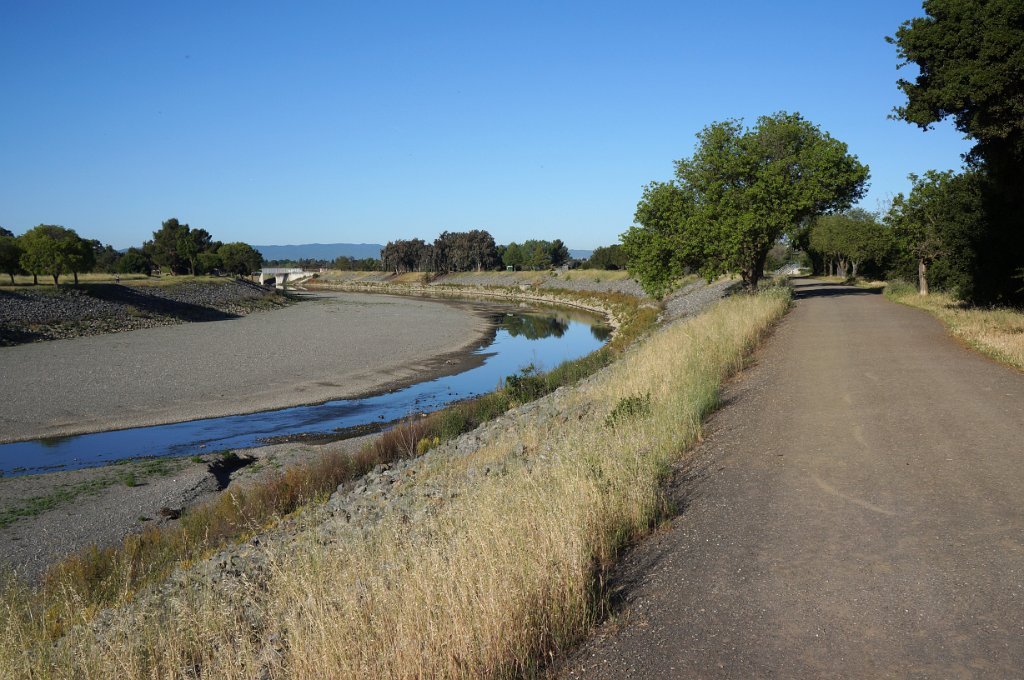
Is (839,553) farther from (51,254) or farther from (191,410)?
(51,254)

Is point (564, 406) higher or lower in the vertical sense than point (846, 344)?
lower

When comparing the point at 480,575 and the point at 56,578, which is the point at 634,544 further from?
the point at 56,578

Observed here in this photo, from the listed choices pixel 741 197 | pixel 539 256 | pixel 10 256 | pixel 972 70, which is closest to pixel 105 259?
pixel 10 256

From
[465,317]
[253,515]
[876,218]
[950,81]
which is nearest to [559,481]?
[253,515]

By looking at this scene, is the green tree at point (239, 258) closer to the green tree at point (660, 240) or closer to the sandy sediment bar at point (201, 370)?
the sandy sediment bar at point (201, 370)

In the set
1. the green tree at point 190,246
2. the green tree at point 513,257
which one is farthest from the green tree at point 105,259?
the green tree at point 513,257

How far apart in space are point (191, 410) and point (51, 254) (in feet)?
140

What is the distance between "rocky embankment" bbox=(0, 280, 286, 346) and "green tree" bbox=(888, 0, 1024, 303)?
48.7m

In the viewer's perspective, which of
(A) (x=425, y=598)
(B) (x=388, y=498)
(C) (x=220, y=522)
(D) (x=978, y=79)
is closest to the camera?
(A) (x=425, y=598)

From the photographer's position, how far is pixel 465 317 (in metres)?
67.2

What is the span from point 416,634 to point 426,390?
2528cm

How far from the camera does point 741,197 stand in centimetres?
3759

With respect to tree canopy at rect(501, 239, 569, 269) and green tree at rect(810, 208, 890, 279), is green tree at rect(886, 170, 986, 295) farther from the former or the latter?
tree canopy at rect(501, 239, 569, 269)

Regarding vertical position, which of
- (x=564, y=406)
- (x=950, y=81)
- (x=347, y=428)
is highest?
(x=950, y=81)
